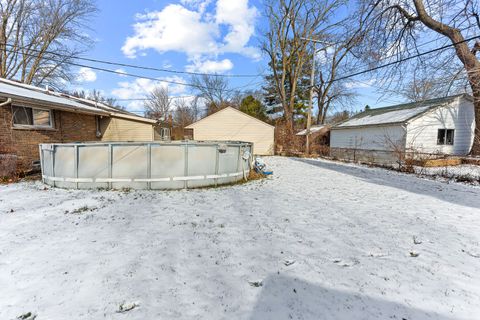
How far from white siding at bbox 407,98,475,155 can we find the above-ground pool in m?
14.7

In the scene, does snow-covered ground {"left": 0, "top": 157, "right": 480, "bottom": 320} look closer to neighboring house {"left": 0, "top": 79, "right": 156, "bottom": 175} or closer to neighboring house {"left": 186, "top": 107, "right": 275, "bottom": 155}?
neighboring house {"left": 0, "top": 79, "right": 156, "bottom": 175}

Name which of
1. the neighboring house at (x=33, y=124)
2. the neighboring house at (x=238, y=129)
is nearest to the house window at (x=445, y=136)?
the neighboring house at (x=238, y=129)

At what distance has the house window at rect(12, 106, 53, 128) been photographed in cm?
862

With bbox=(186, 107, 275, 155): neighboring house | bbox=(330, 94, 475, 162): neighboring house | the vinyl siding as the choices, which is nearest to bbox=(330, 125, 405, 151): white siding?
bbox=(330, 94, 475, 162): neighboring house

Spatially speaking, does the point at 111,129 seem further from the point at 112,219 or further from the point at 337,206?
the point at 337,206

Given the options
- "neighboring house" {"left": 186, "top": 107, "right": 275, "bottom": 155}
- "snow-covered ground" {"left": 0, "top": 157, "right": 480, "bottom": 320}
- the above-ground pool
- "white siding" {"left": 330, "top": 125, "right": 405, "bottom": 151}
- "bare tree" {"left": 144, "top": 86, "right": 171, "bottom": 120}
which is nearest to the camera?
"snow-covered ground" {"left": 0, "top": 157, "right": 480, "bottom": 320}

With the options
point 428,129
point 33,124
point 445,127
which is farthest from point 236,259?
point 445,127

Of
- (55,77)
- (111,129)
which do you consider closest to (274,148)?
(111,129)

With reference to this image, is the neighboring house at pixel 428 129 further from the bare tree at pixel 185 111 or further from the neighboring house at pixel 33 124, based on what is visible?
the bare tree at pixel 185 111

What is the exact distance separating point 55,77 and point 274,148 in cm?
2281

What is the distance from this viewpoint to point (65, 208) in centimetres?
480

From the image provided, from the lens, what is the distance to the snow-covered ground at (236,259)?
209 cm

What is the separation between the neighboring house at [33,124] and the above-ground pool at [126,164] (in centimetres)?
272

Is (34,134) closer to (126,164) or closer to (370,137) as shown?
(126,164)
